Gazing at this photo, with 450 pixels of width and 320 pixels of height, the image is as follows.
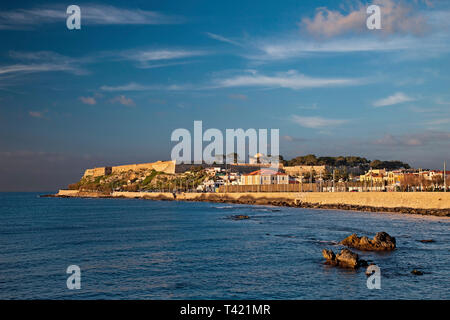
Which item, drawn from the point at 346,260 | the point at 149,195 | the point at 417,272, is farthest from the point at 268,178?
the point at 417,272

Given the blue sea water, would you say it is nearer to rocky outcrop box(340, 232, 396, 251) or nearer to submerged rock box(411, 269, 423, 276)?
submerged rock box(411, 269, 423, 276)

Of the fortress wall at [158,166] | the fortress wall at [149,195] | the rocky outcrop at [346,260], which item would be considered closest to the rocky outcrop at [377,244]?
the rocky outcrop at [346,260]

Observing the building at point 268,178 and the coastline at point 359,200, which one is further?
the building at point 268,178

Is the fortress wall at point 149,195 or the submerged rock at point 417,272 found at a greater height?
the submerged rock at point 417,272

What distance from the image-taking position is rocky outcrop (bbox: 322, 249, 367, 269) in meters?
18.8

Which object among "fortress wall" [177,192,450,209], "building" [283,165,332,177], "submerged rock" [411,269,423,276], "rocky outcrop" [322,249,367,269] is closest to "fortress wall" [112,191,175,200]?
"fortress wall" [177,192,450,209]

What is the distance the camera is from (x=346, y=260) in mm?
19016

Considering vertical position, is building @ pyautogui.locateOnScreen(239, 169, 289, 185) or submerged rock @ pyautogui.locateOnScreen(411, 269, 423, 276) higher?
building @ pyautogui.locateOnScreen(239, 169, 289, 185)

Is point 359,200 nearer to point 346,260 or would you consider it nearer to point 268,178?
point 268,178

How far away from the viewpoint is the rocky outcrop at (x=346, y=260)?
18.8 meters

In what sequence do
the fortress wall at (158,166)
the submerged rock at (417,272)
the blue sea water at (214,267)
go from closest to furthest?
1. the blue sea water at (214,267)
2. the submerged rock at (417,272)
3. the fortress wall at (158,166)

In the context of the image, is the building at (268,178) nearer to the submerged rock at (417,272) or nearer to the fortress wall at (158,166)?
the fortress wall at (158,166)

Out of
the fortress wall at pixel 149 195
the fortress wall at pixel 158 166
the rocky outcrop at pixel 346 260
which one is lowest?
the fortress wall at pixel 149 195
